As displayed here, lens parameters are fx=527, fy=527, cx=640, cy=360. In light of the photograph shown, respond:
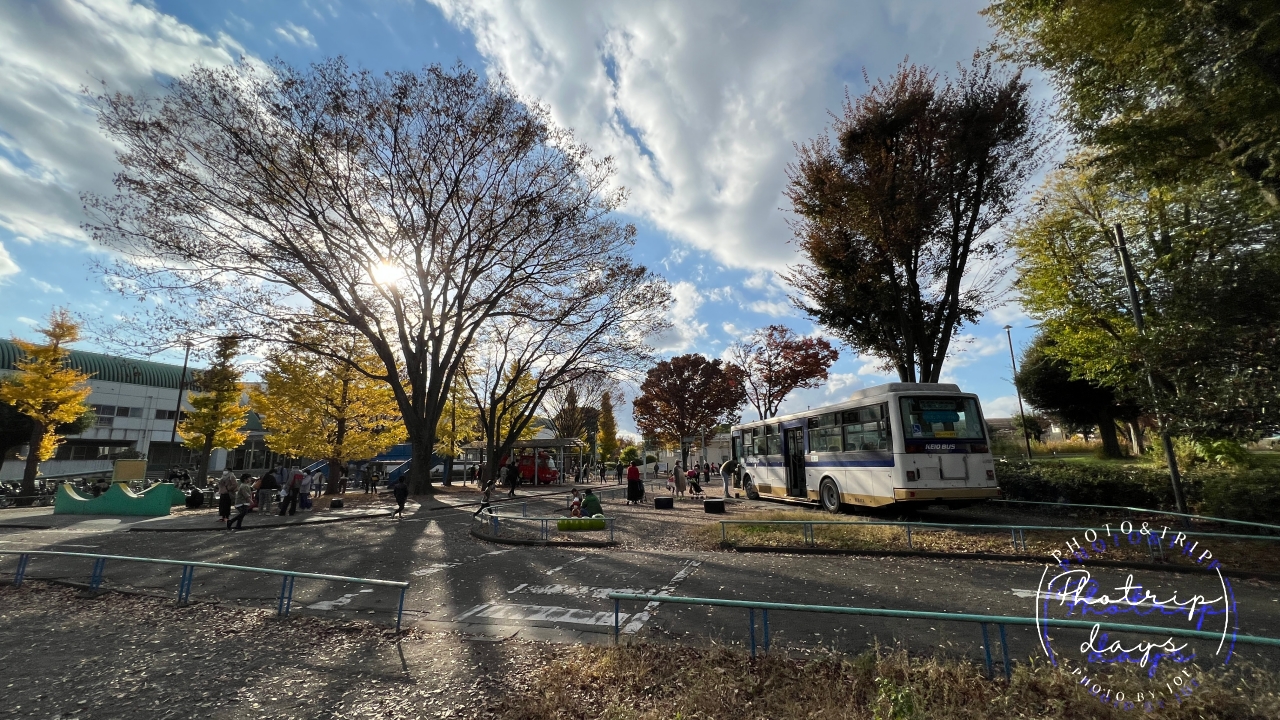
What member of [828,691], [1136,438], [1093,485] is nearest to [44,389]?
[828,691]

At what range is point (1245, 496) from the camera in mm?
10273

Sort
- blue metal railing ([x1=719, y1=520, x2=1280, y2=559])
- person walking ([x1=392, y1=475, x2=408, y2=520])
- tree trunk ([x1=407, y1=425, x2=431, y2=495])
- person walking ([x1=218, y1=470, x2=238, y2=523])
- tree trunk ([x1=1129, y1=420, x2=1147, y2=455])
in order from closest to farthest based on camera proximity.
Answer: blue metal railing ([x1=719, y1=520, x2=1280, y2=559]), person walking ([x1=218, y1=470, x2=238, y2=523]), person walking ([x1=392, y1=475, x2=408, y2=520]), tree trunk ([x1=407, y1=425, x2=431, y2=495]), tree trunk ([x1=1129, y1=420, x2=1147, y2=455])

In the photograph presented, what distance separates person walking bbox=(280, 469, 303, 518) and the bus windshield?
19.4 m

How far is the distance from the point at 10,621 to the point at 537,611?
635 centimetres

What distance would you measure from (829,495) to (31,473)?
35.9 meters

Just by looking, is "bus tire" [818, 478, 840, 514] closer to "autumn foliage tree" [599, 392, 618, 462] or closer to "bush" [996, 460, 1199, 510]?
"bush" [996, 460, 1199, 510]

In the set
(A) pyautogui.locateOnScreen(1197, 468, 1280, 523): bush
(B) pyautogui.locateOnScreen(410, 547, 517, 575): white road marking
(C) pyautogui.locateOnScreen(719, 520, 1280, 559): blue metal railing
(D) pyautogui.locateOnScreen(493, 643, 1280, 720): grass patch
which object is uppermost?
(A) pyautogui.locateOnScreen(1197, 468, 1280, 523): bush

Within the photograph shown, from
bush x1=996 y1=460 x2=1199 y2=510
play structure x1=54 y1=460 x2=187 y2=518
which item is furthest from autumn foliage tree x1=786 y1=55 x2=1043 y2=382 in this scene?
play structure x1=54 y1=460 x2=187 y2=518

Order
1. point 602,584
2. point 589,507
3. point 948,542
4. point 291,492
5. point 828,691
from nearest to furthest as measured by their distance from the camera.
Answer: point 828,691
point 602,584
point 948,542
point 589,507
point 291,492

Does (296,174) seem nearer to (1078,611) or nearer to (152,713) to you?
(152,713)

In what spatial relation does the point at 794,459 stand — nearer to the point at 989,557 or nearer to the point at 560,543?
the point at 989,557

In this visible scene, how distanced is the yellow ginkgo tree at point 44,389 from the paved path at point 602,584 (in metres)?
19.5

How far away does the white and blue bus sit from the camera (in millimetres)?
12328
